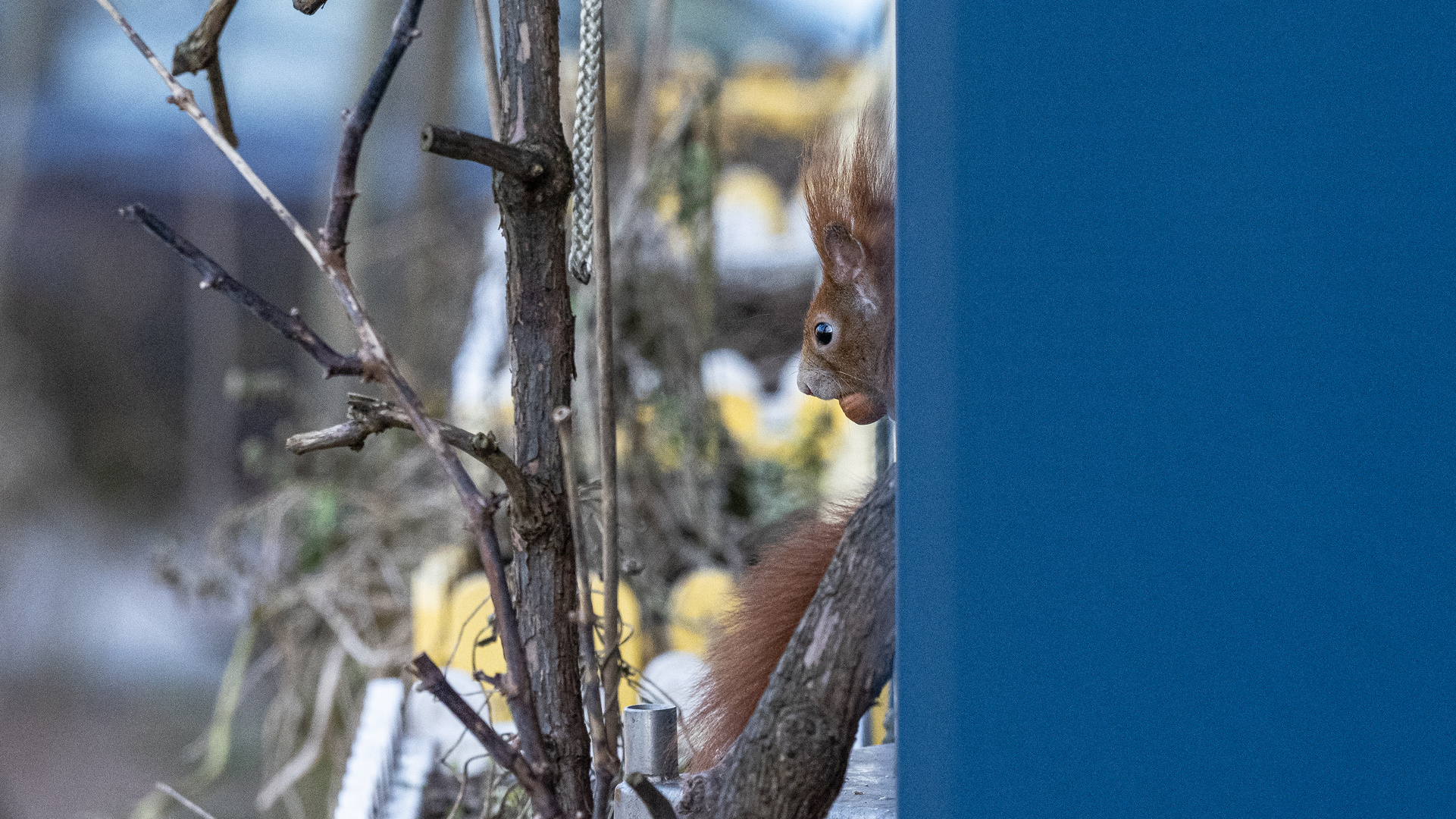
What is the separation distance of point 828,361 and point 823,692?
0.18 metres

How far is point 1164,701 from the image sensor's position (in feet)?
1.16

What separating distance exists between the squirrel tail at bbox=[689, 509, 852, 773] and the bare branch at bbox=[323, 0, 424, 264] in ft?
0.76

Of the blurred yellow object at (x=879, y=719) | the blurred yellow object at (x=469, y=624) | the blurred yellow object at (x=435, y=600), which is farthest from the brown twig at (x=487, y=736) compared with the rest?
the blurred yellow object at (x=435, y=600)

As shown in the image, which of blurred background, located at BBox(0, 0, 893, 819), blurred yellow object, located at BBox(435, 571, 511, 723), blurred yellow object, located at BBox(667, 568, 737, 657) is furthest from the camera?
blurred background, located at BBox(0, 0, 893, 819)

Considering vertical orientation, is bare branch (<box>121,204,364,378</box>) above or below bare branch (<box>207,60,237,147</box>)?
below

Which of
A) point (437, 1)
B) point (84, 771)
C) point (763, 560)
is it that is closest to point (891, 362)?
point (763, 560)

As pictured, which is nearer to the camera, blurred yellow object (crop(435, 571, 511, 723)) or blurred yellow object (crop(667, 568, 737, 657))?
blurred yellow object (crop(435, 571, 511, 723))

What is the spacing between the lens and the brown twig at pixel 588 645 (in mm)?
420

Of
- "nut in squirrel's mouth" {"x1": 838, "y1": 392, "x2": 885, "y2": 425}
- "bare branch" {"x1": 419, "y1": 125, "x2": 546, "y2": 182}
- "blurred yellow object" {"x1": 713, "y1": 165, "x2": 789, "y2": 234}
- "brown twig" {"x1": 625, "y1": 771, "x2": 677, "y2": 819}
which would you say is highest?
"blurred yellow object" {"x1": 713, "y1": 165, "x2": 789, "y2": 234}

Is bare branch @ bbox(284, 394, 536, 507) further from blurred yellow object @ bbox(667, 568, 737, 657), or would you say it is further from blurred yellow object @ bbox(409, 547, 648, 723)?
blurred yellow object @ bbox(667, 568, 737, 657)

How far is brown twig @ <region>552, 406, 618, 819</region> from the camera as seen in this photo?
420 mm

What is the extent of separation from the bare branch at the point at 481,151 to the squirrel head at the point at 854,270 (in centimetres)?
14

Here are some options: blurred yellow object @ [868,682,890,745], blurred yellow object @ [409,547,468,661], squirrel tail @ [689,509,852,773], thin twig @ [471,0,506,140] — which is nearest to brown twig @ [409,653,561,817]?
squirrel tail @ [689,509,852,773]

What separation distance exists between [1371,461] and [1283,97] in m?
0.12
